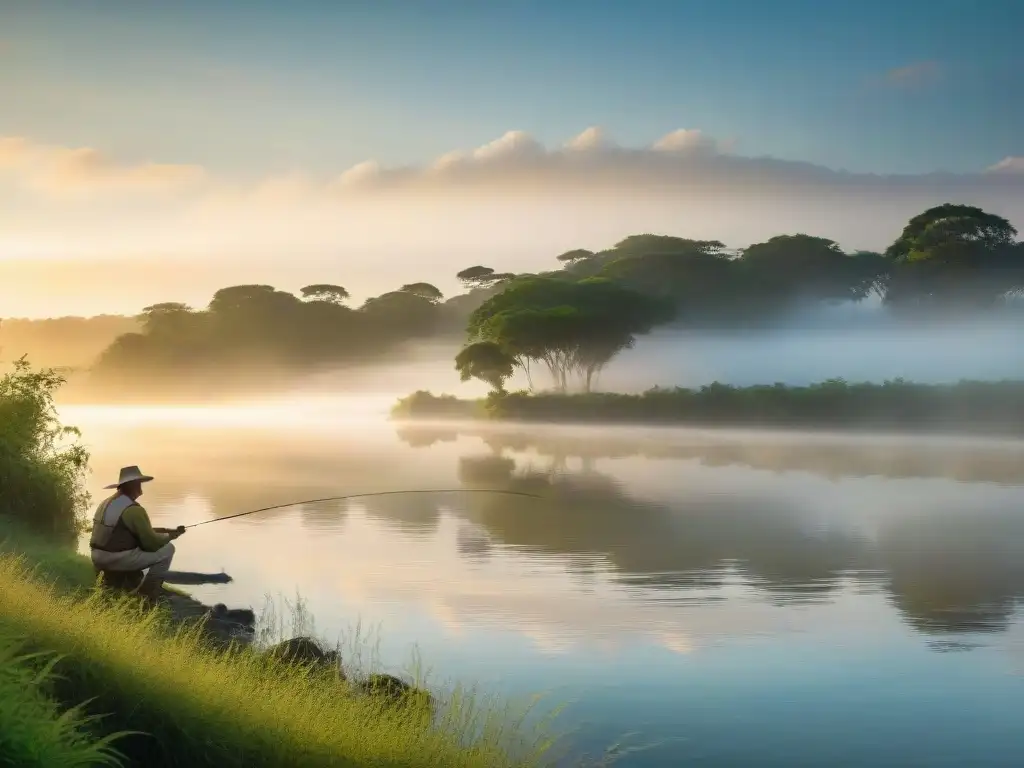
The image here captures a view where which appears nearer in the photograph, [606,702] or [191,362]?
[606,702]

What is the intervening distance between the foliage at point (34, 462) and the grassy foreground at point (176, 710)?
9.74 m

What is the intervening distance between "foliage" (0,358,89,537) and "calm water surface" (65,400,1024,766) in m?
2.23

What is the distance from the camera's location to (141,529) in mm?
11812

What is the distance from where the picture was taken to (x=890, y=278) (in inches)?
3730

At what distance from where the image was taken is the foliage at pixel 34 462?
20.7 meters

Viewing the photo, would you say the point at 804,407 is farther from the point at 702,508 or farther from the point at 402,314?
the point at 402,314

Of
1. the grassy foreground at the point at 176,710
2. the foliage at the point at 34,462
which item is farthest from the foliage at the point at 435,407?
the grassy foreground at the point at 176,710

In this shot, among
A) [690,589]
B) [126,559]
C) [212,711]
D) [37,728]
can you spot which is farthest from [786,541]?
[37,728]

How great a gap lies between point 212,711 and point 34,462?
1498 cm

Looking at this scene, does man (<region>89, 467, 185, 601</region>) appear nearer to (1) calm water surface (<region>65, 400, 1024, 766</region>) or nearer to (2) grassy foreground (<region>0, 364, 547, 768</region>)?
(2) grassy foreground (<region>0, 364, 547, 768</region>)

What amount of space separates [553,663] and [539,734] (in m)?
2.75

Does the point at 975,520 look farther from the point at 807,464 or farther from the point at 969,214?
the point at 969,214

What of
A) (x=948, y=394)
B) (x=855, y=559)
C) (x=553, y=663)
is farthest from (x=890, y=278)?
(x=553, y=663)

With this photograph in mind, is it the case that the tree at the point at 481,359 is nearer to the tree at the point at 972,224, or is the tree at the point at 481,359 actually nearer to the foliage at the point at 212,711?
the tree at the point at 972,224
